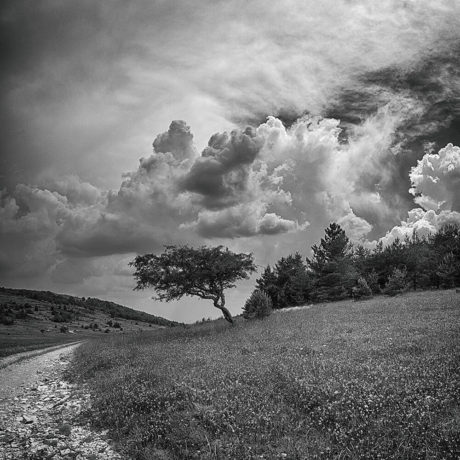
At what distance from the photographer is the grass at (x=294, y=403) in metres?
7.04

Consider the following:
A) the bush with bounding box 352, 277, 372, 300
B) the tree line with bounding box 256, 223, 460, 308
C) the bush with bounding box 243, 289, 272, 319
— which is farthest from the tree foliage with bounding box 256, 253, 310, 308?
the bush with bounding box 243, 289, 272, 319

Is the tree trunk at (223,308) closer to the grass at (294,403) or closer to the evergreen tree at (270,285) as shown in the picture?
the grass at (294,403)

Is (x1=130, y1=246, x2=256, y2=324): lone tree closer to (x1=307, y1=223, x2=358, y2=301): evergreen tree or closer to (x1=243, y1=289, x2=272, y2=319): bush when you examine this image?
(x1=243, y1=289, x2=272, y2=319): bush

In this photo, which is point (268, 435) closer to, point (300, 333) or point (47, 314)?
point (300, 333)

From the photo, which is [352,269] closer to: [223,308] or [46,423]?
[223,308]

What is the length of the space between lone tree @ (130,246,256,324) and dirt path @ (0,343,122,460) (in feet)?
62.2

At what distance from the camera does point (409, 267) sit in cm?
6800

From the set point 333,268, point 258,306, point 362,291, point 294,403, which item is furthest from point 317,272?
point 294,403

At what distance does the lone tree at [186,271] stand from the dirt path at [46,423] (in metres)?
18.9

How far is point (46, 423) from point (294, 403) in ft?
24.4

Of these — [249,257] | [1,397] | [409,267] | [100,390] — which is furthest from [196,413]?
[409,267]

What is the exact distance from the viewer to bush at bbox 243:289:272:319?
4122 cm

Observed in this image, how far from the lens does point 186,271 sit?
36531 millimetres

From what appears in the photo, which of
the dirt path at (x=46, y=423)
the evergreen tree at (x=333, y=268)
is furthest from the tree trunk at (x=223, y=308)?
the evergreen tree at (x=333, y=268)
